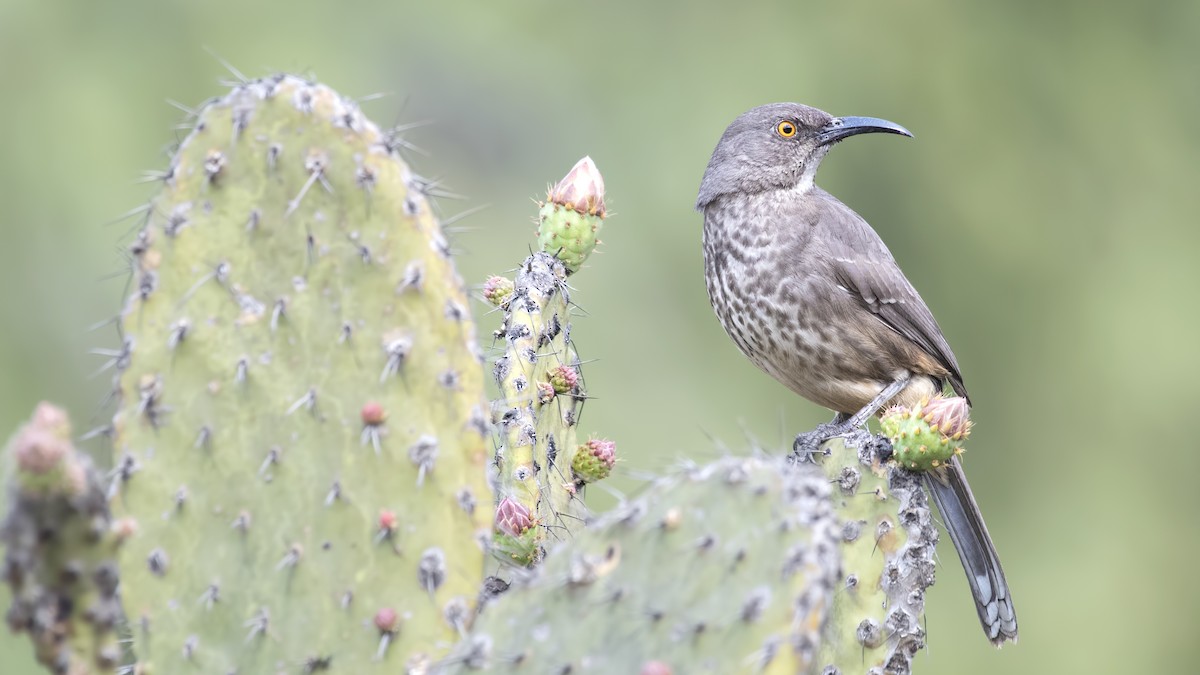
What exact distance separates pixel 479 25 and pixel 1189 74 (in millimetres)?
4026

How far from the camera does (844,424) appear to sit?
13.6ft

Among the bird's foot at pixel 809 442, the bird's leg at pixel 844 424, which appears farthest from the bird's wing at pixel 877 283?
the bird's foot at pixel 809 442

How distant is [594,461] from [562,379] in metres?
0.18

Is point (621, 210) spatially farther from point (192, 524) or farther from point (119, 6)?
point (192, 524)

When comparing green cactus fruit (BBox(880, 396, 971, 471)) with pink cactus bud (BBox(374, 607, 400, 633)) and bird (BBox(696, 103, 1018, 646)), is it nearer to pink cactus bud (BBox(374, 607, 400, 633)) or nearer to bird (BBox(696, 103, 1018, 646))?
pink cactus bud (BBox(374, 607, 400, 633))

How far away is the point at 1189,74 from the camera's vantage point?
8484 mm

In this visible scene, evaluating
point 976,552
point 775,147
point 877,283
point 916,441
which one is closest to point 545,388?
point 916,441

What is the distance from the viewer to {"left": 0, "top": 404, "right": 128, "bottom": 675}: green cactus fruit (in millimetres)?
1555

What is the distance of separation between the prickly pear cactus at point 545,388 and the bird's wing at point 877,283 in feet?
5.05

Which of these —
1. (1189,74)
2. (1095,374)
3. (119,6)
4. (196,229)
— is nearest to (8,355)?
(119,6)

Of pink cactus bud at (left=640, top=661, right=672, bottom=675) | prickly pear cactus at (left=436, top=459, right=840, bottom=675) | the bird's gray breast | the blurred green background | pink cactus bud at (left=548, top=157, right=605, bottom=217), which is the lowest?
pink cactus bud at (left=640, top=661, right=672, bottom=675)

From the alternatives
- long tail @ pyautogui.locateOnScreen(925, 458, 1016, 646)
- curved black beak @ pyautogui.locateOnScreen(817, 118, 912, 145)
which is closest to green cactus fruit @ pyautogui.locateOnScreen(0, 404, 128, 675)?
long tail @ pyautogui.locateOnScreen(925, 458, 1016, 646)

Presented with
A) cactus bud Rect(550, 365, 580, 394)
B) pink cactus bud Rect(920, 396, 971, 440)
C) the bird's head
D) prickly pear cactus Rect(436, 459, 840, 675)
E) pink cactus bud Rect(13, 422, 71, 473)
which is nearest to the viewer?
pink cactus bud Rect(13, 422, 71, 473)

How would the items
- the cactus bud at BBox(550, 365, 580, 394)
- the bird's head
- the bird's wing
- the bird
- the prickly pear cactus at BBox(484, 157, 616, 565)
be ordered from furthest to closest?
the bird's head, the bird's wing, the bird, the cactus bud at BBox(550, 365, 580, 394), the prickly pear cactus at BBox(484, 157, 616, 565)
